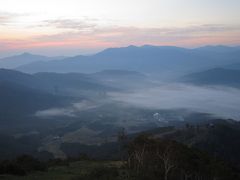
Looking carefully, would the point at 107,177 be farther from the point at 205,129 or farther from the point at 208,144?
the point at 205,129

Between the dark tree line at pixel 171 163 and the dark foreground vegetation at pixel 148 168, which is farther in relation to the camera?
the dark tree line at pixel 171 163

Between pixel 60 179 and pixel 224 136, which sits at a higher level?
pixel 60 179

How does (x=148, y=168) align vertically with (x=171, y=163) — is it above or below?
below

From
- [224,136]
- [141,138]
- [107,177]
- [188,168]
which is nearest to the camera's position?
[107,177]

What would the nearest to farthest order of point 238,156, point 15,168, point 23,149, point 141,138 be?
point 15,168 < point 141,138 < point 238,156 < point 23,149

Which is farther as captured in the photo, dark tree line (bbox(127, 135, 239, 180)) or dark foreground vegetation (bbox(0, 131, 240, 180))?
dark tree line (bbox(127, 135, 239, 180))

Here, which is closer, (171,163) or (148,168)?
(171,163)

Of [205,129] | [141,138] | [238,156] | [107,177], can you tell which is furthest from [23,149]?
[107,177]

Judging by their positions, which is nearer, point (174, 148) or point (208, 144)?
point (174, 148)
